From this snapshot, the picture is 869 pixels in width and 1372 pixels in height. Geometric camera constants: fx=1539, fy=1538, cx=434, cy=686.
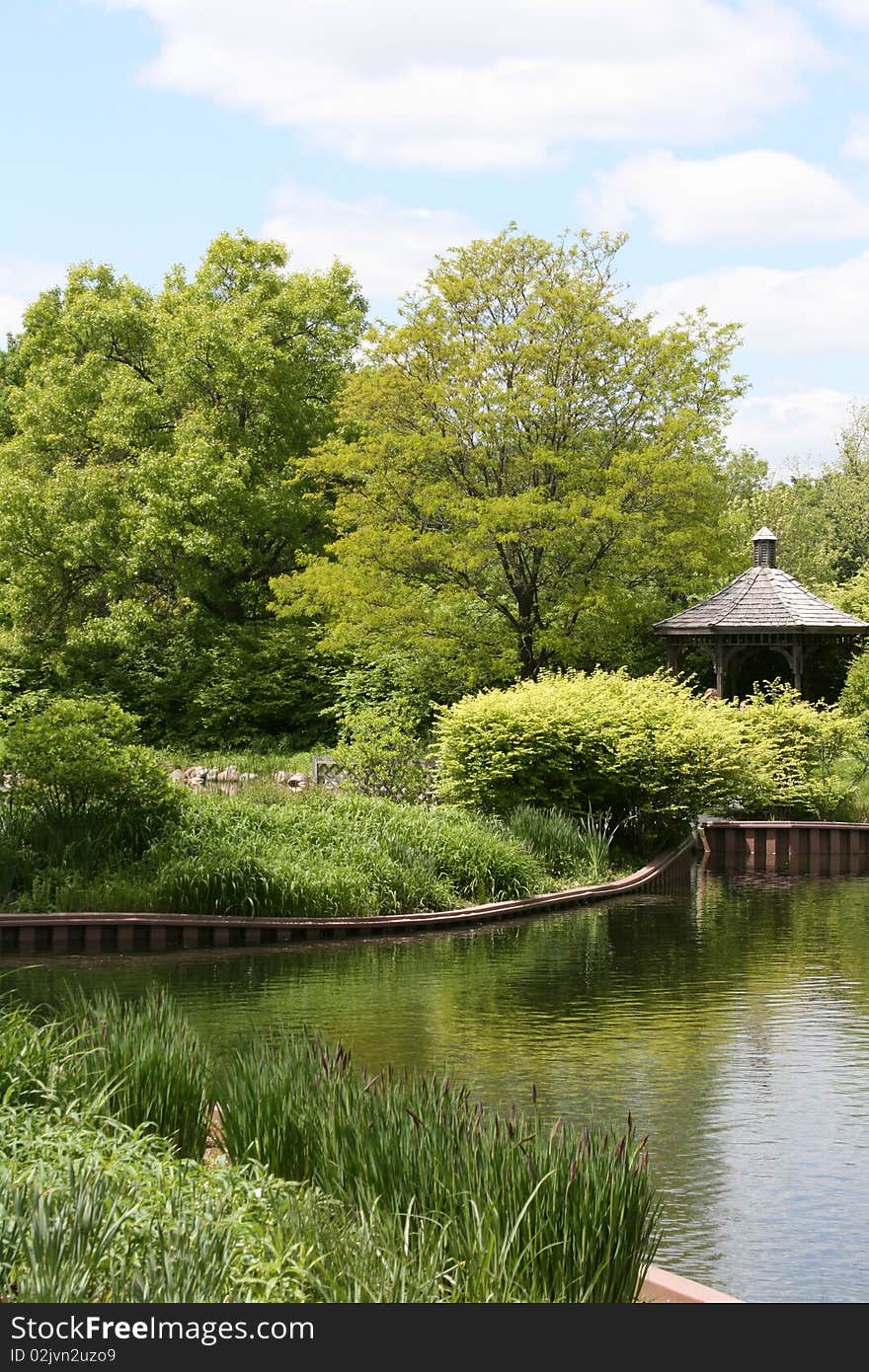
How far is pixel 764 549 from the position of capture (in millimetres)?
29672

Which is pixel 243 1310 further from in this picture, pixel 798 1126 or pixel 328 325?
pixel 328 325

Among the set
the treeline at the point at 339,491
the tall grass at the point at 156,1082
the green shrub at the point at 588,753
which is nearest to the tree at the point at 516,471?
the treeline at the point at 339,491

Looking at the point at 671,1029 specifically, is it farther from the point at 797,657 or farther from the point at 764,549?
the point at 764,549

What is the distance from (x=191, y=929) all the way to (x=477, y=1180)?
9.11 meters

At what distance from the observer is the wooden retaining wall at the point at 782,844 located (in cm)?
2191

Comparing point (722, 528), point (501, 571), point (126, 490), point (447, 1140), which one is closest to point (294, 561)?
point (126, 490)

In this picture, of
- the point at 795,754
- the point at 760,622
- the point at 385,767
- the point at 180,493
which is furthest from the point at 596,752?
the point at 180,493

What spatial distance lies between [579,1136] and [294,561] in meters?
29.2

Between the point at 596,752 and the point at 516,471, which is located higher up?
the point at 516,471

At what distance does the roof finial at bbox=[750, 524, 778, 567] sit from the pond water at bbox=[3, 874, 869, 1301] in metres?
13.8

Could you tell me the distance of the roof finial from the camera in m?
29.7

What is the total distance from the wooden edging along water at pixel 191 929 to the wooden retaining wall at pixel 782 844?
6885mm

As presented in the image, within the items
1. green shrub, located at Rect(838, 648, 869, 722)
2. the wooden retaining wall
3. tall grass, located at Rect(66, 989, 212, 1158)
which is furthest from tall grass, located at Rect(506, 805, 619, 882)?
green shrub, located at Rect(838, 648, 869, 722)

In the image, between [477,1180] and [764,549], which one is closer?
[477,1180]
